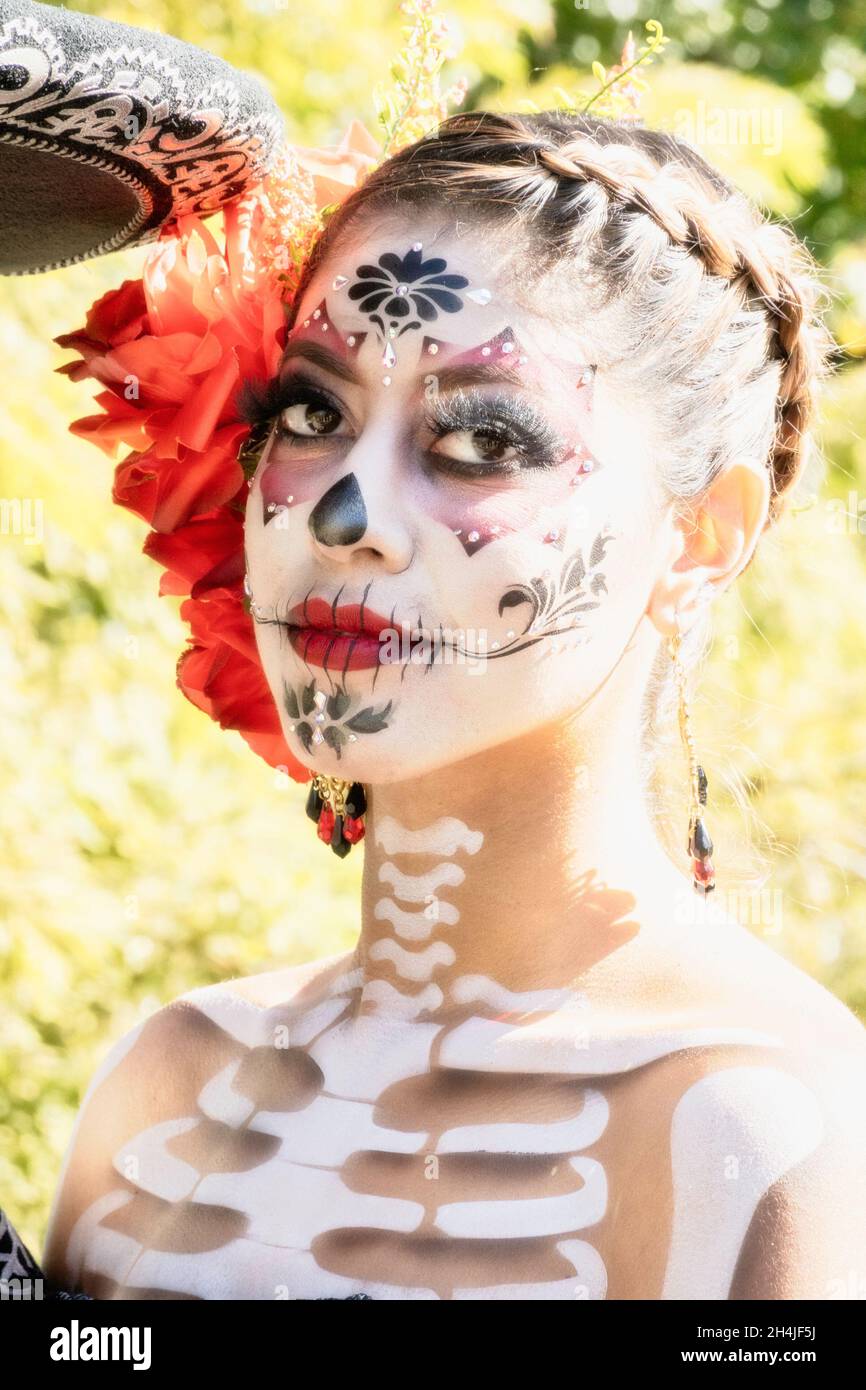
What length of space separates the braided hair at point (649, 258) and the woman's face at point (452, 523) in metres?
0.04

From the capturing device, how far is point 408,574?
1852 mm

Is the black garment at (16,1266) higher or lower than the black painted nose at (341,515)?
lower

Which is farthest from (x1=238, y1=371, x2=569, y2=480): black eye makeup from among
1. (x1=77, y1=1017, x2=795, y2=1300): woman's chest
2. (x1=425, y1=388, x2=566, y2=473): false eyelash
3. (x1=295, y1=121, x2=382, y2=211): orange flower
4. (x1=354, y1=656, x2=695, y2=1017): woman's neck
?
(x1=77, y1=1017, x2=795, y2=1300): woman's chest

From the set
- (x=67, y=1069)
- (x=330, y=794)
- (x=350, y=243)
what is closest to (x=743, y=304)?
(x=350, y=243)

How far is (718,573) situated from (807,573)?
3.81 m

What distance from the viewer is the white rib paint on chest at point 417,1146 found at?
68.0 inches

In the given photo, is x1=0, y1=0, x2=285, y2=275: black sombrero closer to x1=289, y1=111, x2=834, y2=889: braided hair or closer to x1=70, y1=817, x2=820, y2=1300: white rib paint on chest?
x1=289, y1=111, x2=834, y2=889: braided hair

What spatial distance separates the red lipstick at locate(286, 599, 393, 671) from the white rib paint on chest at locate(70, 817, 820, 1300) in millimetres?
298

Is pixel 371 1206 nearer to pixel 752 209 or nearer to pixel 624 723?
pixel 624 723

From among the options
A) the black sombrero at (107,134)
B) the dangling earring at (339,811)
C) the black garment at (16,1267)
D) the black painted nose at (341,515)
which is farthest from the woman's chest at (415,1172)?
the black sombrero at (107,134)

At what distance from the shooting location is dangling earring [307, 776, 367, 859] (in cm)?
227

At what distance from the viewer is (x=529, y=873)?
6.64 ft

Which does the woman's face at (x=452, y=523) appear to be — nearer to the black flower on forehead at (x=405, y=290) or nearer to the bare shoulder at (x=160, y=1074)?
the black flower on forehead at (x=405, y=290)

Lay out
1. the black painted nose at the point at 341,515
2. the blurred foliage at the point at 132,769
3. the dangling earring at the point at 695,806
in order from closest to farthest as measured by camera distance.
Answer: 1. the black painted nose at the point at 341,515
2. the dangling earring at the point at 695,806
3. the blurred foliage at the point at 132,769
